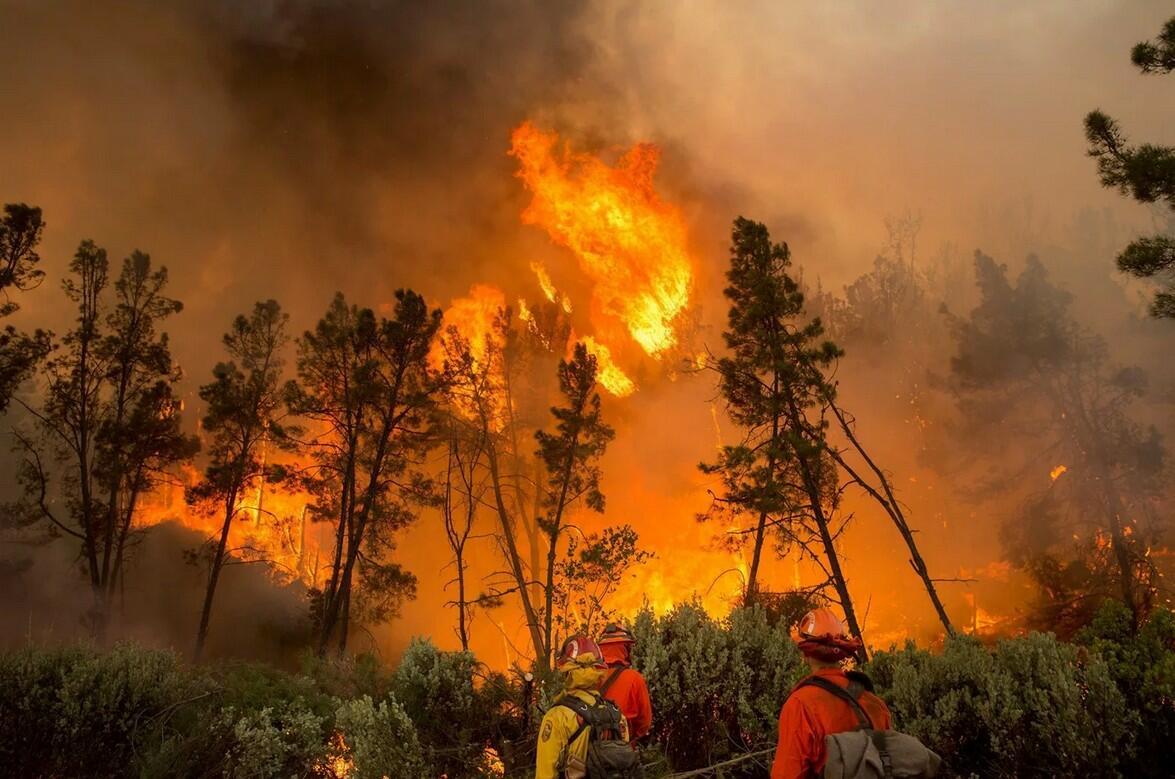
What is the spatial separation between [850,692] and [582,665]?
220 cm

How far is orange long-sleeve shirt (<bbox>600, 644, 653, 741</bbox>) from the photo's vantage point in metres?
6.14

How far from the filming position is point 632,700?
6184mm

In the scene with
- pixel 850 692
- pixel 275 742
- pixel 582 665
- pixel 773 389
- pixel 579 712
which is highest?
pixel 773 389

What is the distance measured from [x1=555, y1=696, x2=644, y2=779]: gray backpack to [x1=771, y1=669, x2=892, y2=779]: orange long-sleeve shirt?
1377mm

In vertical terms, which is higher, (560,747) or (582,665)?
(582,665)

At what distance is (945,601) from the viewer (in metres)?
45.1

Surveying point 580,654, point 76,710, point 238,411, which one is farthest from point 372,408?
point 580,654

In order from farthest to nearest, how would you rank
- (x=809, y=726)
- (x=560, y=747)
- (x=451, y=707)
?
(x=451, y=707), (x=560, y=747), (x=809, y=726)

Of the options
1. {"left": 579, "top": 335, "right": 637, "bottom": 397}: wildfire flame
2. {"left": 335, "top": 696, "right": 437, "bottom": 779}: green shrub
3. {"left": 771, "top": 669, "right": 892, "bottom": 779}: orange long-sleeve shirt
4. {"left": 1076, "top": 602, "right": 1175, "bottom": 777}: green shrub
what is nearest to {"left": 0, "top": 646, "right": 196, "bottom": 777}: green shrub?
{"left": 335, "top": 696, "right": 437, "bottom": 779}: green shrub

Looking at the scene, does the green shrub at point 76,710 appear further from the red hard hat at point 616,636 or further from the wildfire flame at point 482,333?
the wildfire flame at point 482,333

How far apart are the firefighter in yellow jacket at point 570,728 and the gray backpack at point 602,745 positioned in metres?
0.02

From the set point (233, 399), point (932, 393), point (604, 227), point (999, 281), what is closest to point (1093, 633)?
point (233, 399)

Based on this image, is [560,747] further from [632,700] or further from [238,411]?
[238,411]

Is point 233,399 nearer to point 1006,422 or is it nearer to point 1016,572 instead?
point 1006,422
